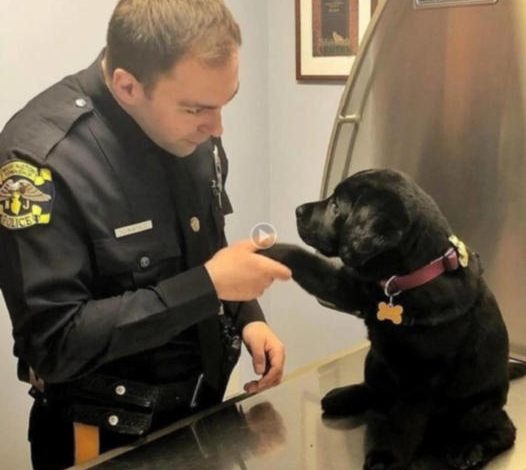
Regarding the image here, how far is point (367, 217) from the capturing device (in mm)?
900

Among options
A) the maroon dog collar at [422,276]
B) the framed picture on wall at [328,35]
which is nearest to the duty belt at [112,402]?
the maroon dog collar at [422,276]

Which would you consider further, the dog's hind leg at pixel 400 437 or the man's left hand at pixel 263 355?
the man's left hand at pixel 263 355

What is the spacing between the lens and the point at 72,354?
880 millimetres

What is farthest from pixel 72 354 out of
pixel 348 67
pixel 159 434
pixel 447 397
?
pixel 348 67

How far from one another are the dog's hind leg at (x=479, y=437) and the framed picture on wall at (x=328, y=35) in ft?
3.15

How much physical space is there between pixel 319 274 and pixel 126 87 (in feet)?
1.12

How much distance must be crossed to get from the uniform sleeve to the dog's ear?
0.17 m

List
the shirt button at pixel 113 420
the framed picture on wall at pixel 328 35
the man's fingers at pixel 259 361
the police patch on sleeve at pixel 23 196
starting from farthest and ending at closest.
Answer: the framed picture on wall at pixel 328 35 < the man's fingers at pixel 259 361 < the shirt button at pixel 113 420 < the police patch on sleeve at pixel 23 196

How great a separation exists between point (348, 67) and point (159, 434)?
1007 millimetres

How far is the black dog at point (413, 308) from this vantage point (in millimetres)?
902

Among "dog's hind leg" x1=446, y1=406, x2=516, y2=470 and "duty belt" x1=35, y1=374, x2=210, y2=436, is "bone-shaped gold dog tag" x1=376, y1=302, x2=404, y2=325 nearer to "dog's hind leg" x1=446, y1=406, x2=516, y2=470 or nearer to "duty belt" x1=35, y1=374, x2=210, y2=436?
"dog's hind leg" x1=446, y1=406, x2=516, y2=470

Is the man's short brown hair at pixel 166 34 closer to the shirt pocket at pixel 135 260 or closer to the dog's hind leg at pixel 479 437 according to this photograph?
the shirt pocket at pixel 135 260

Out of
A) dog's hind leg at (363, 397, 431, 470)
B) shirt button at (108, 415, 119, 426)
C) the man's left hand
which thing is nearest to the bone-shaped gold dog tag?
dog's hind leg at (363, 397, 431, 470)

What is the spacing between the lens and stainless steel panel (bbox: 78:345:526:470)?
3.11ft
